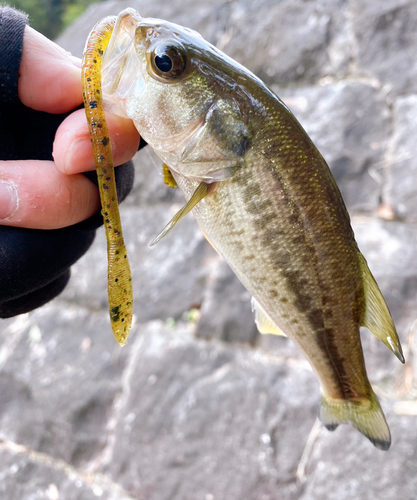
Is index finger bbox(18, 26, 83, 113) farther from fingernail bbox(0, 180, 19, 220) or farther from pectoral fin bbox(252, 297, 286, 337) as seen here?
pectoral fin bbox(252, 297, 286, 337)

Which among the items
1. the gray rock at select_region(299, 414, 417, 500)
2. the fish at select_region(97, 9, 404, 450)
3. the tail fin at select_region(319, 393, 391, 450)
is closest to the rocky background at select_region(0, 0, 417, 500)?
the gray rock at select_region(299, 414, 417, 500)

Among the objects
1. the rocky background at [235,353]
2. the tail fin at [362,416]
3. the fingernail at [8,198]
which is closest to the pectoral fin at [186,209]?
the fingernail at [8,198]

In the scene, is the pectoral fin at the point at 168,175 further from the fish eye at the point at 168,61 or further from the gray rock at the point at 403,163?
the gray rock at the point at 403,163

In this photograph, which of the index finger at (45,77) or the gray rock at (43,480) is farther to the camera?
the gray rock at (43,480)

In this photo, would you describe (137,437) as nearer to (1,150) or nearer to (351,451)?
(351,451)

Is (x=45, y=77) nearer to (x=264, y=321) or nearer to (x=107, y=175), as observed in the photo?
(x=107, y=175)

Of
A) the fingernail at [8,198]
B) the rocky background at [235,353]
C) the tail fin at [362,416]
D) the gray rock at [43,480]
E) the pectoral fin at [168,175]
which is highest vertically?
the pectoral fin at [168,175]
